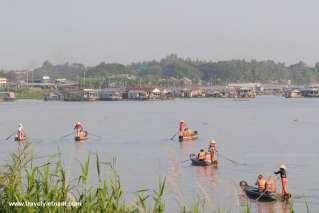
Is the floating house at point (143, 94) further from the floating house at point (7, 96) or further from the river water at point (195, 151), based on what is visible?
the river water at point (195, 151)

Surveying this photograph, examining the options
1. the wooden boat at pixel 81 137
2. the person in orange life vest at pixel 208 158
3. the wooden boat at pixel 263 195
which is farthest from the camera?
the wooden boat at pixel 81 137

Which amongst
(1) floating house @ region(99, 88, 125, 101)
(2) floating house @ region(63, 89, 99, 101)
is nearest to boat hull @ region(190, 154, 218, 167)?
(2) floating house @ region(63, 89, 99, 101)

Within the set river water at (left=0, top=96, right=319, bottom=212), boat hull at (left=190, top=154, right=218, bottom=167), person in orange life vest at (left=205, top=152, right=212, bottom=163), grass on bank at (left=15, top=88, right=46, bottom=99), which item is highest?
person in orange life vest at (left=205, top=152, right=212, bottom=163)

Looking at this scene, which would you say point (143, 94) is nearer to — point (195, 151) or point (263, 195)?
point (195, 151)

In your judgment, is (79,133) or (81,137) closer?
(79,133)

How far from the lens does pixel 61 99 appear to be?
596 feet

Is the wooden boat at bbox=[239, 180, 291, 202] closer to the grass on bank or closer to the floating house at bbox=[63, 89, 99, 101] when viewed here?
the floating house at bbox=[63, 89, 99, 101]

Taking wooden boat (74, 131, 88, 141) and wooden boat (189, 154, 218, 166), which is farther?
wooden boat (74, 131, 88, 141)

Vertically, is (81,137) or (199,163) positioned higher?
(199,163)

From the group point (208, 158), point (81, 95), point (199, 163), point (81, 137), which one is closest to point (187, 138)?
point (81, 137)

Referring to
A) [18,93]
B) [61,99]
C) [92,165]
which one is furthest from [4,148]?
[18,93]

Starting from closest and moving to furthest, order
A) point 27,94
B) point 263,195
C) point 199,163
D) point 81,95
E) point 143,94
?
point 263,195 → point 199,163 → point 81,95 → point 143,94 → point 27,94

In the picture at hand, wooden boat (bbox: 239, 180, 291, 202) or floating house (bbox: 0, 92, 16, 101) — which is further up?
wooden boat (bbox: 239, 180, 291, 202)

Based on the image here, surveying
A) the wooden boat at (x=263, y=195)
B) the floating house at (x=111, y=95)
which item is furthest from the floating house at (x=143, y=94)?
the wooden boat at (x=263, y=195)
